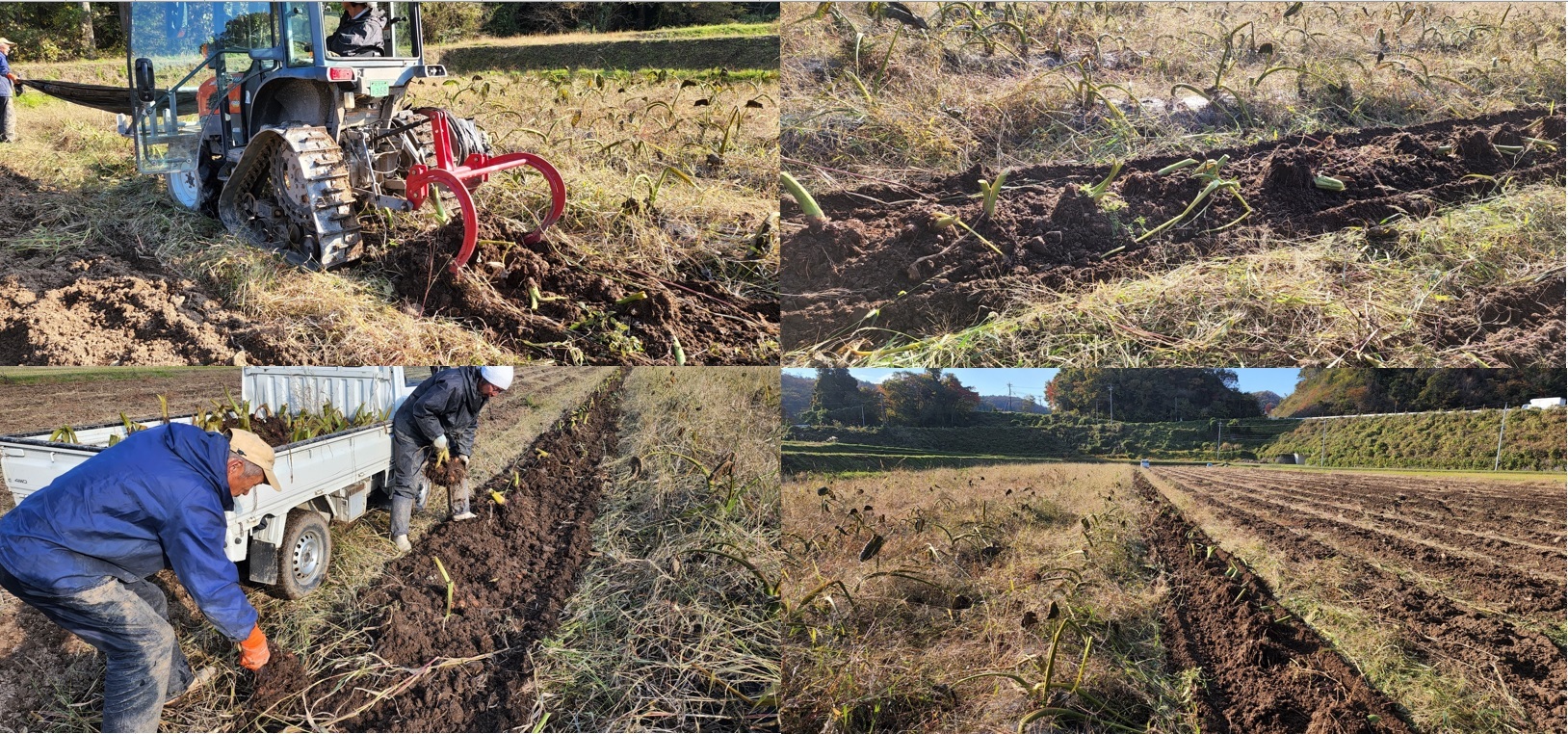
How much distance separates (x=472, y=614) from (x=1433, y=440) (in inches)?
237

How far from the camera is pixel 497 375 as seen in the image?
182 inches

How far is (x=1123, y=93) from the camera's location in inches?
268

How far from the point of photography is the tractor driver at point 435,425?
15.4 feet

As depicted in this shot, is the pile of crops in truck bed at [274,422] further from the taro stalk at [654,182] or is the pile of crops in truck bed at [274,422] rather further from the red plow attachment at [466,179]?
the taro stalk at [654,182]

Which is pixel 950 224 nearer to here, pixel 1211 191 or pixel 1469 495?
pixel 1211 191

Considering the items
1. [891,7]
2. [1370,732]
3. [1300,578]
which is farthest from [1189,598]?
[891,7]

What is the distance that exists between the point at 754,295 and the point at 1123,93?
12.4 ft

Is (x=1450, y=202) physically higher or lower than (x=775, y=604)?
higher

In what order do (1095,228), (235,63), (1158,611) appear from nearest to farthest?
(1158,611), (1095,228), (235,63)

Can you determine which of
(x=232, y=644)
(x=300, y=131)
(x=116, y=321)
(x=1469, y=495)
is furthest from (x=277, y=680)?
(x=1469, y=495)

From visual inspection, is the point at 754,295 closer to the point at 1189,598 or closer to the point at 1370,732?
the point at 1189,598

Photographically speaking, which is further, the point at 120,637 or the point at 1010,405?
the point at 1010,405

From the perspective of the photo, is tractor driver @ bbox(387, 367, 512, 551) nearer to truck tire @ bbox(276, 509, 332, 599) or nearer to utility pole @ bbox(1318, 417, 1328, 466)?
truck tire @ bbox(276, 509, 332, 599)

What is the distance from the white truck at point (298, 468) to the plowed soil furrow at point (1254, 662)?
4034 mm
